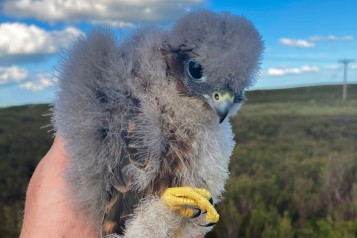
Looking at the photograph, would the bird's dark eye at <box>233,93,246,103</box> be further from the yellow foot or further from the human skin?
the human skin

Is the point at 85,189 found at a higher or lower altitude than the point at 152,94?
lower

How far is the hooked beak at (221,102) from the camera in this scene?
172cm

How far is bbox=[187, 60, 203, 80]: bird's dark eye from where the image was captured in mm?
1762

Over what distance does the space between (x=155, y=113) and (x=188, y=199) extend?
0.35 metres

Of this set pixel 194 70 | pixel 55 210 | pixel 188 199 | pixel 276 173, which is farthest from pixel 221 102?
pixel 276 173

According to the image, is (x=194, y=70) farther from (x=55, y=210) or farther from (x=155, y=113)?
(x=55, y=210)

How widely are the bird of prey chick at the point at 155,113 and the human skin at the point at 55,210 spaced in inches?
5.5

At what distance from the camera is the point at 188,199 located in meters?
1.73

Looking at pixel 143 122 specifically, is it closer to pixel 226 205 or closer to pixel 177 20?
pixel 177 20

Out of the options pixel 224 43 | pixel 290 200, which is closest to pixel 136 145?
pixel 224 43

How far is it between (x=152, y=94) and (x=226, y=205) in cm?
466

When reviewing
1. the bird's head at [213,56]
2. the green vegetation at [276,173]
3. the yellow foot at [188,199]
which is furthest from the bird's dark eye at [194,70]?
the green vegetation at [276,173]

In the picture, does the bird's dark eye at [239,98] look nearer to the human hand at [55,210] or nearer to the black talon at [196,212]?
the black talon at [196,212]

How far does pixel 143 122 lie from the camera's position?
1.75m
